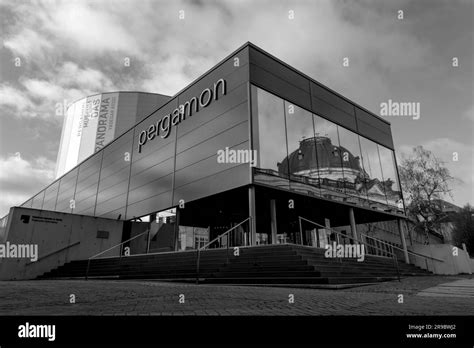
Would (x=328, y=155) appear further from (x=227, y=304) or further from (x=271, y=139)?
(x=227, y=304)

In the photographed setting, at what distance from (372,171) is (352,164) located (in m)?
2.62

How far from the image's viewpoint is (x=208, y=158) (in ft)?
56.9

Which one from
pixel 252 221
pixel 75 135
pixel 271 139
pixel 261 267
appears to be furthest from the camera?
pixel 75 135

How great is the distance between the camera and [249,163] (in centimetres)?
1488

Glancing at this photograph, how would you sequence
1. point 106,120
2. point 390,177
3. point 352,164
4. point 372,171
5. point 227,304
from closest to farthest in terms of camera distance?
point 227,304
point 352,164
point 372,171
point 390,177
point 106,120

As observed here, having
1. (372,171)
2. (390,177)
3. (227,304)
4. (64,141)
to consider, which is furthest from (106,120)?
(227,304)

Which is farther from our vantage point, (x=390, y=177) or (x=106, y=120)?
(x=106, y=120)

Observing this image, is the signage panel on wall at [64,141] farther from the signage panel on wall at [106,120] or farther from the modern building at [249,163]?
the modern building at [249,163]

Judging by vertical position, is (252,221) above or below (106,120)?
below

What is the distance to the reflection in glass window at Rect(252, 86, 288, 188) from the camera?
15.5 m
